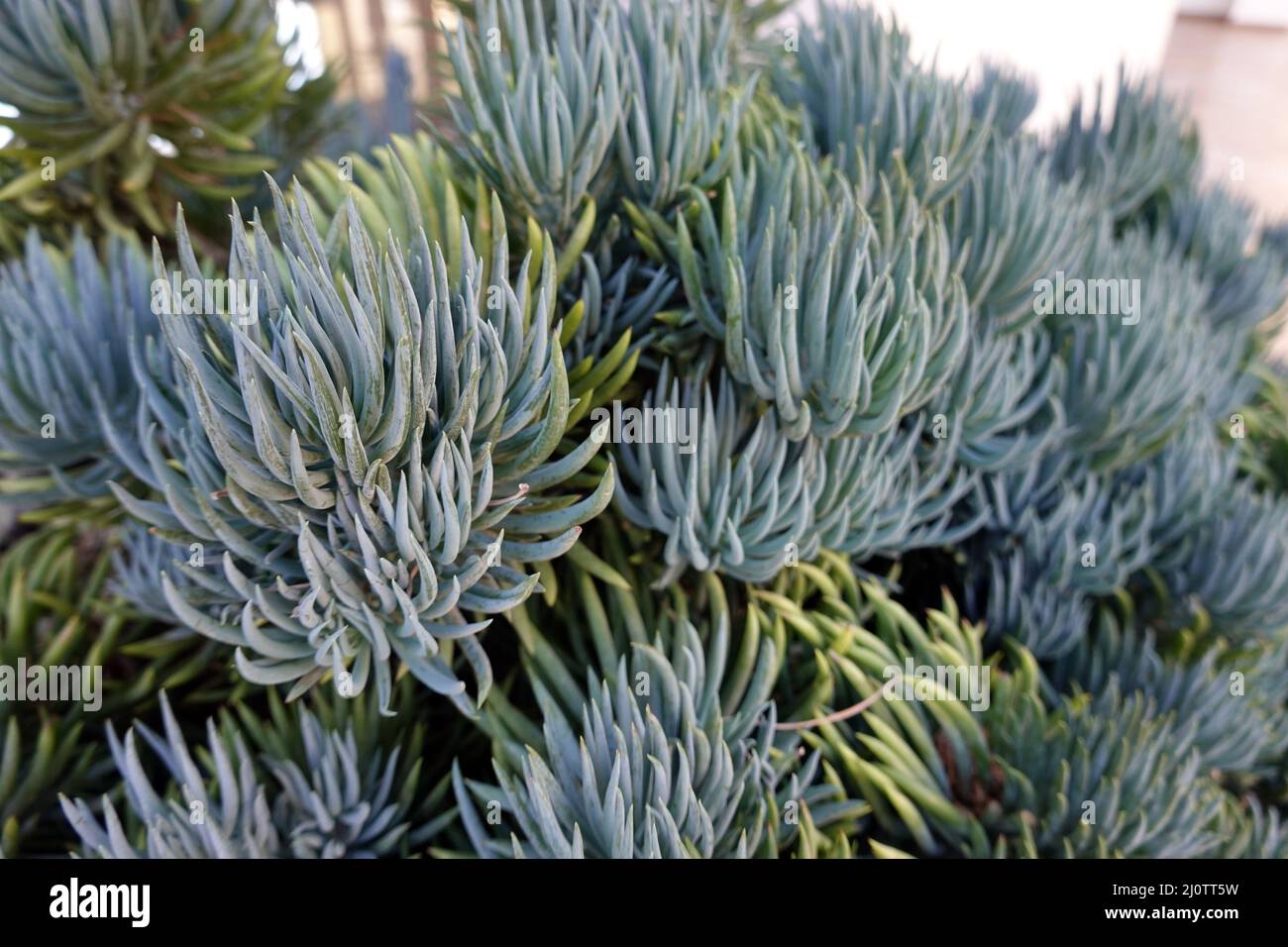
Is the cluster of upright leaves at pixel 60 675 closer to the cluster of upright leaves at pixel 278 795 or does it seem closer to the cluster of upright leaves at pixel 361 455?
the cluster of upright leaves at pixel 278 795

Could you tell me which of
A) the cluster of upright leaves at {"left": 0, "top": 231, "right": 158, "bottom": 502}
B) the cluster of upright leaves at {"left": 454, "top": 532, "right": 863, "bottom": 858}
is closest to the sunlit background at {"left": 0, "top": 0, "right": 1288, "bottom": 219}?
the cluster of upright leaves at {"left": 0, "top": 231, "right": 158, "bottom": 502}

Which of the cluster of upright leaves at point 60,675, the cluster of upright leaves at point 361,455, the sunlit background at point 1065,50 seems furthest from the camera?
the sunlit background at point 1065,50

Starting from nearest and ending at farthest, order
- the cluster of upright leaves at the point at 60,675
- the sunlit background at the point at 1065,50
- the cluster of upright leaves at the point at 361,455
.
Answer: the cluster of upright leaves at the point at 361,455
the cluster of upright leaves at the point at 60,675
the sunlit background at the point at 1065,50

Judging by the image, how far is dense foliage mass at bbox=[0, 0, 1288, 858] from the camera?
385 mm

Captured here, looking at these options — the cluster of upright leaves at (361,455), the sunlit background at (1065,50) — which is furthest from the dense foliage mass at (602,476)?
the sunlit background at (1065,50)

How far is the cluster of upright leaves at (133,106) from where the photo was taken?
0.55 metres

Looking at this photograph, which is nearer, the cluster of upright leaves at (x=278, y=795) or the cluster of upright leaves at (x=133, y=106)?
the cluster of upright leaves at (x=278, y=795)

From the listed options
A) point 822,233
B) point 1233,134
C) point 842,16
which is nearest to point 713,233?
point 822,233

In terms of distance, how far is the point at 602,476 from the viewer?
400mm

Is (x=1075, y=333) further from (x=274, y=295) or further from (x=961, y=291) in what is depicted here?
(x=274, y=295)

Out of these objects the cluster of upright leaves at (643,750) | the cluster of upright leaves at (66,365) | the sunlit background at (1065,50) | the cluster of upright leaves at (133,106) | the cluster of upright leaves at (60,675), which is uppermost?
the sunlit background at (1065,50)

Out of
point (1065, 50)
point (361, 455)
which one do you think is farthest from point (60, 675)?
point (1065, 50)

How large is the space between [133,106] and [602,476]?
447mm

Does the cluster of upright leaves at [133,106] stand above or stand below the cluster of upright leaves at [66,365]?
above
